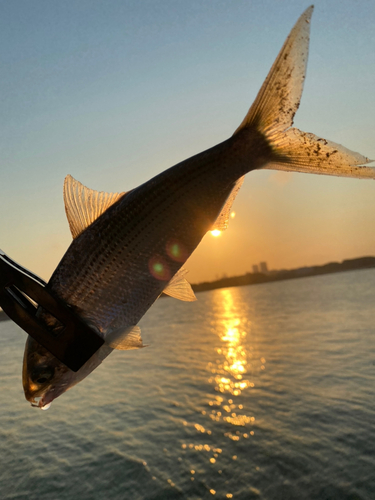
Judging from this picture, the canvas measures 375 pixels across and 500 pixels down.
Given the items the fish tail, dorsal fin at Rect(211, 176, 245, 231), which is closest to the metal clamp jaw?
dorsal fin at Rect(211, 176, 245, 231)

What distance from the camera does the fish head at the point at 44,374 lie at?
2.59 m

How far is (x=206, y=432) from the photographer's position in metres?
23.8

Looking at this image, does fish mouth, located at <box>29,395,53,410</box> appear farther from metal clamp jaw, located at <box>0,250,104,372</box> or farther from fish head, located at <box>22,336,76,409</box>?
metal clamp jaw, located at <box>0,250,104,372</box>

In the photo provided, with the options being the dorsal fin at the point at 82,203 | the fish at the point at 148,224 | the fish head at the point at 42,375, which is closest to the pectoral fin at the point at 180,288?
the fish at the point at 148,224

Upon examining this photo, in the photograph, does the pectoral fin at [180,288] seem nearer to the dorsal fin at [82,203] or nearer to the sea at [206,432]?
the dorsal fin at [82,203]

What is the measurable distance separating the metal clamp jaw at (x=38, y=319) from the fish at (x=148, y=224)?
0.57 m

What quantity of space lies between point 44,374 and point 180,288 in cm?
122

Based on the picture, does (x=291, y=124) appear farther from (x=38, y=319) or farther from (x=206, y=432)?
(x=206, y=432)

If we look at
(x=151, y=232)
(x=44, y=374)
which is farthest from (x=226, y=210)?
(x=44, y=374)

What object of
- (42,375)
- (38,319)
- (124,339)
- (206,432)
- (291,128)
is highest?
(291,128)

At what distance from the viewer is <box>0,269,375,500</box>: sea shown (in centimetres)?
1775

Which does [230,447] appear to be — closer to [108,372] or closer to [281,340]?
[108,372]

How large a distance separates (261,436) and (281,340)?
34913 mm

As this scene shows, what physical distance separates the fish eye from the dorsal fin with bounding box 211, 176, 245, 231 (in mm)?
1685
